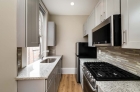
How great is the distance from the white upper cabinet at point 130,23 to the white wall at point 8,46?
1.38 metres

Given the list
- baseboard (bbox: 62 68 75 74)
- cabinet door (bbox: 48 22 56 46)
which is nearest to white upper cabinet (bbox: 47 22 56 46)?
cabinet door (bbox: 48 22 56 46)

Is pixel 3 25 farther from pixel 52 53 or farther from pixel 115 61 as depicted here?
pixel 52 53

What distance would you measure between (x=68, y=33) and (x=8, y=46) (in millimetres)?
3423

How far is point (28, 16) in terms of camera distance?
1539mm

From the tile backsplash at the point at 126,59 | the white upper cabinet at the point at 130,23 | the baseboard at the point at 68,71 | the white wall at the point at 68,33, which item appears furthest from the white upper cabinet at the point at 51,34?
the white upper cabinet at the point at 130,23

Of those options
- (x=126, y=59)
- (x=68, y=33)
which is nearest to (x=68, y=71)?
(x=68, y=33)

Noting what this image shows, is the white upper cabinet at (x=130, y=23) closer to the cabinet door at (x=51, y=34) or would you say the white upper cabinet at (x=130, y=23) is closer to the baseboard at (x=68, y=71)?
the cabinet door at (x=51, y=34)

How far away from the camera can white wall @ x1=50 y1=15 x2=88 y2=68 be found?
14.9 feet

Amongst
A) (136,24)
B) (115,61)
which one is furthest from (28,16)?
(115,61)

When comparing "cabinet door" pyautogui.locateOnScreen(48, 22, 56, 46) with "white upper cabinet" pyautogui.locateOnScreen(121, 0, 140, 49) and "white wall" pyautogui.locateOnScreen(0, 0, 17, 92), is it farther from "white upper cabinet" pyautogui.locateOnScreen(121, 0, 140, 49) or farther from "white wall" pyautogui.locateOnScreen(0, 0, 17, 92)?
"white upper cabinet" pyautogui.locateOnScreen(121, 0, 140, 49)

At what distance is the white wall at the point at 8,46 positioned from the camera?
1.13m

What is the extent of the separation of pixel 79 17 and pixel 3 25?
148 inches

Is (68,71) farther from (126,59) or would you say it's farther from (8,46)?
(8,46)

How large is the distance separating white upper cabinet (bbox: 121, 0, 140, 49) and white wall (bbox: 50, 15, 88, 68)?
3.39m
